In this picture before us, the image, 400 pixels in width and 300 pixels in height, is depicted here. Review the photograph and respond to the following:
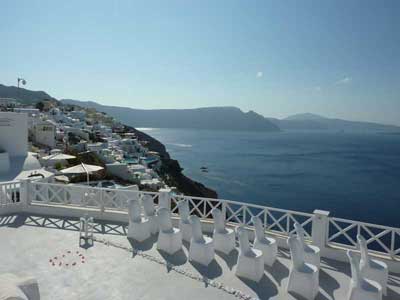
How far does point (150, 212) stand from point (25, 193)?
415 cm

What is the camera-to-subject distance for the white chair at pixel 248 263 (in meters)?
5.69

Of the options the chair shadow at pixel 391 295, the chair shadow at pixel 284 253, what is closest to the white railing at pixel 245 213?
the chair shadow at pixel 284 253

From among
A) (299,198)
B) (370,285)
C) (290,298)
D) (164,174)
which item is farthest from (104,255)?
(164,174)

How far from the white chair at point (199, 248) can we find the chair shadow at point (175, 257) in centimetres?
20

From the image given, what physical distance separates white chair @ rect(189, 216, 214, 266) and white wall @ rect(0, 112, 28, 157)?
1288cm

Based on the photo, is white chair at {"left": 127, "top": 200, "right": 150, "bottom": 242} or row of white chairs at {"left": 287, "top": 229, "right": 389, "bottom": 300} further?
white chair at {"left": 127, "top": 200, "right": 150, "bottom": 242}

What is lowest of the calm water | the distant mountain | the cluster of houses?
the calm water

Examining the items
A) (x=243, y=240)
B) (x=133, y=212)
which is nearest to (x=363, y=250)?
(x=243, y=240)

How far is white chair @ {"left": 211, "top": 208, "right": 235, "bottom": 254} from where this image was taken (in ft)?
22.4

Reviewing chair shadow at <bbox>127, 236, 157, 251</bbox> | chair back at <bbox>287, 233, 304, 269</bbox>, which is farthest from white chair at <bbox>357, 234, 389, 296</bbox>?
chair shadow at <bbox>127, 236, 157, 251</bbox>

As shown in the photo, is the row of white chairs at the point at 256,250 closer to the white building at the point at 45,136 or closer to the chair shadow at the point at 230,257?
the chair shadow at the point at 230,257

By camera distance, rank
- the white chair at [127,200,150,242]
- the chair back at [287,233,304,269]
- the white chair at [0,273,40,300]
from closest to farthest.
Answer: the white chair at [0,273,40,300] → the chair back at [287,233,304,269] → the white chair at [127,200,150,242]

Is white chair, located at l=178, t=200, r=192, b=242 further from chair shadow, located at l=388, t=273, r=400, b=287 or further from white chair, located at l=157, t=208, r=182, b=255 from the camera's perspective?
chair shadow, located at l=388, t=273, r=400, b=287

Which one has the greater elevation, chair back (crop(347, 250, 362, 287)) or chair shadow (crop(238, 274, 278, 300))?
chair back (crop(347, 250, 362, 287))
